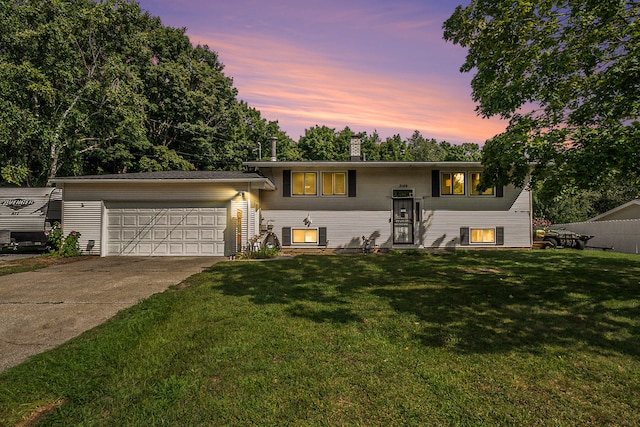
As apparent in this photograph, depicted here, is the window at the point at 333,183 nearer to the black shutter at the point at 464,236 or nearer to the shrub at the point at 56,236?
the black shutter at the point at 464,236

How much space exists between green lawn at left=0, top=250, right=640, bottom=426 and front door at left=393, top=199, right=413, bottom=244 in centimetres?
780

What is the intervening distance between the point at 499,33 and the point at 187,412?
38.5 ft

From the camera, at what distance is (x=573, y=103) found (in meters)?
7.62

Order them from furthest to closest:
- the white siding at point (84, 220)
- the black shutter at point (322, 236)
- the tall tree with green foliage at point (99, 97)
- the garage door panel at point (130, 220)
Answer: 1. the tall tree with green foliage at point (99, 97)
2. the black shutter at point (322, 236)
3. the garage door panel at point (130, 220)
4. the white siding at point (84, 220)

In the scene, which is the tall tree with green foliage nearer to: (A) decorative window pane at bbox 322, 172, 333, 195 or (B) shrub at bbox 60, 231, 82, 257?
(B) shrub at bbox 60, 231, 82, 257

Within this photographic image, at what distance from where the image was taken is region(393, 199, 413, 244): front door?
1366 centimetres

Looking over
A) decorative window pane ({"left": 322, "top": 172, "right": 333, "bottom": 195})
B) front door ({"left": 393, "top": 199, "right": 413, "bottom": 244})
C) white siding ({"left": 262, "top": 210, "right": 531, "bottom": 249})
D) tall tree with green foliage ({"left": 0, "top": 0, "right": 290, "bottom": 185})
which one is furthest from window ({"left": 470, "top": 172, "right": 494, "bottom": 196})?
tall tree with green foliage ({"left": 0, "top": 0, "right": 290, "bottom": 185})

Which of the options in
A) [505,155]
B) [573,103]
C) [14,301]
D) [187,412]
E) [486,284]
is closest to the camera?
[187,412]

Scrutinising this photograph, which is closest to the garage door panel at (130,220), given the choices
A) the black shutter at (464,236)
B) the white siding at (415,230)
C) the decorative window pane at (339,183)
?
the white siding at (415,230)

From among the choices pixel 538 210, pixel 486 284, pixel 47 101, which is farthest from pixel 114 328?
pixel 538 210

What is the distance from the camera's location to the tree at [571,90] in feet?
19.8

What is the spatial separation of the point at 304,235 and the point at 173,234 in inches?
213

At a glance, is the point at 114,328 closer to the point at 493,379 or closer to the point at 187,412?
the point at 187,412

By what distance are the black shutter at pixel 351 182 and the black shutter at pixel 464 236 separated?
5.14 meters
